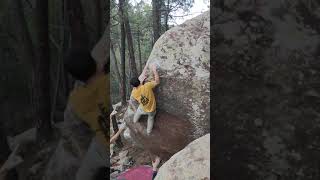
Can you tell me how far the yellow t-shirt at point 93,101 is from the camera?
1844mm

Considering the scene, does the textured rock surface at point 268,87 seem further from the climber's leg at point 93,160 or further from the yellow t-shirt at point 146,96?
the yellow t-shirt at point 146,96

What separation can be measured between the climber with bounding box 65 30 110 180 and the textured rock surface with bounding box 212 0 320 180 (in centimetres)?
75

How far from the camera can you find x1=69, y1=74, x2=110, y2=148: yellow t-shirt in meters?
1.84

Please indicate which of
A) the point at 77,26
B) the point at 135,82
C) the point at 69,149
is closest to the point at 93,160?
the point at 69,149

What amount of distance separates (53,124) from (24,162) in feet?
0.90

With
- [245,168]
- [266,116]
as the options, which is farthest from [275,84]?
[245,168]

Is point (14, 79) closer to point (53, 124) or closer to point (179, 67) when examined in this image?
point (53, 124)

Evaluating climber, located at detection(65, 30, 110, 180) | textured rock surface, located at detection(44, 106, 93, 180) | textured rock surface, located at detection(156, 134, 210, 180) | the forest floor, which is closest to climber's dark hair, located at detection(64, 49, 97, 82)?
climber, located at detection(65, 30, 110, 180)

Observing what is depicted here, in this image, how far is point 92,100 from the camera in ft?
6.13

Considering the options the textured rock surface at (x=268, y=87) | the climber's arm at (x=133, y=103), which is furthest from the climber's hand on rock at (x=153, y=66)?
the textured rock surface at (x=268, y=87)

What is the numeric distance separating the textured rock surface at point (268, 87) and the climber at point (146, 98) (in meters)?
4.75

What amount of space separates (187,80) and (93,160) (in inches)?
183

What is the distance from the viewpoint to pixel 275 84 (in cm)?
114

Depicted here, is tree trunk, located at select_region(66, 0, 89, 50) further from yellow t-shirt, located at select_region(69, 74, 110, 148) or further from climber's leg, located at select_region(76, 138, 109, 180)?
climber's leg, located at select_region(76, 138, 109, 180)
